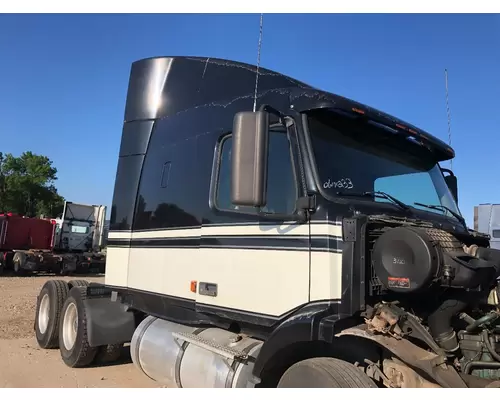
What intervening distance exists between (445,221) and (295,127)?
159cm

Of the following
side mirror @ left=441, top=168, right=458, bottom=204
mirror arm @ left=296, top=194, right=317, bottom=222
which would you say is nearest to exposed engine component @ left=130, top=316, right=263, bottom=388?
mirror arm @ left=296, top=194, right=317, bottom=222

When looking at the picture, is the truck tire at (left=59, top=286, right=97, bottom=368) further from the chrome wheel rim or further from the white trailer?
the white trailer

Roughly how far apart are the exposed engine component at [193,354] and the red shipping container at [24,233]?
57.9 ft

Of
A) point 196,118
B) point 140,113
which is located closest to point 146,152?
point 140,113

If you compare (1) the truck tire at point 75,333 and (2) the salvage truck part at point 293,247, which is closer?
(2) the salvage truck part at point 293,247

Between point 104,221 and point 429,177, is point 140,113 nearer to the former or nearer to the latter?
point 429,177

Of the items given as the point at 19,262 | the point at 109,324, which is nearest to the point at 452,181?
the point at 109,324

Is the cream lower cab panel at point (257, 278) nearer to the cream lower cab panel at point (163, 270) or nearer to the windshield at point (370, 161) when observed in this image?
the cream lower cab panel at point (163, 270)

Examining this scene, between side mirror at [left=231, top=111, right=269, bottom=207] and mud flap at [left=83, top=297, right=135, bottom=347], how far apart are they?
3262 millimetres

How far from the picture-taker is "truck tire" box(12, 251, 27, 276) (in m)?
18.6

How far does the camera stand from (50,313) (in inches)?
265

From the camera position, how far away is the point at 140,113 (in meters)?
5.43

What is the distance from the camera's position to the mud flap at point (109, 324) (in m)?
5.59

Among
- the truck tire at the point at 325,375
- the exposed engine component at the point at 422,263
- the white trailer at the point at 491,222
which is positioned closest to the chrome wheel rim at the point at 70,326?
the truck tire at the point at 325,375
